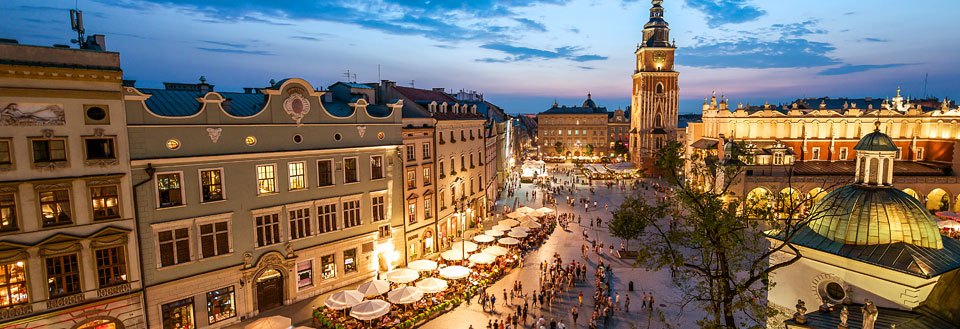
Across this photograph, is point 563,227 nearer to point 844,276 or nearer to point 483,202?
point 483,202

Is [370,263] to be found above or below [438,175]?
below

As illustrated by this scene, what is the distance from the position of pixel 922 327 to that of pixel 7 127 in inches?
1306

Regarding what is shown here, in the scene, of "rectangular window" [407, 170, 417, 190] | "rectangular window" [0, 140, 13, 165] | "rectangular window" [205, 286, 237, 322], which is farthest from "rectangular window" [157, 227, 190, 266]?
"rectangular window" [407, 170, 417, 190]

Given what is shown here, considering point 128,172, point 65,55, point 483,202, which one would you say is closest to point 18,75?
point 65,55

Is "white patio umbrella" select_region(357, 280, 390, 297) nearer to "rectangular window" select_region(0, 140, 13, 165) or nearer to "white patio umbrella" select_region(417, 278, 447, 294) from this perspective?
"white patio umbrella" select_region(417, 278, 447, 294)

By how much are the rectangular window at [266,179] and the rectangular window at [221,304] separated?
213 inches

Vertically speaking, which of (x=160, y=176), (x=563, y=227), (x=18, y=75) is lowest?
(x=563, y=227)

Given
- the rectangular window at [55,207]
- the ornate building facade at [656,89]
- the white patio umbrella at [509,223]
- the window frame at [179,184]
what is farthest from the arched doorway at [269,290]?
the ornate building facade at [656,89]

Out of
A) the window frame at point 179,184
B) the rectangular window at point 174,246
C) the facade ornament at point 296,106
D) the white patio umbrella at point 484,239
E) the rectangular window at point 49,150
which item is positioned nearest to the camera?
the rectangular window at point 49,150

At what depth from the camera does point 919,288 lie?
16.4 meters

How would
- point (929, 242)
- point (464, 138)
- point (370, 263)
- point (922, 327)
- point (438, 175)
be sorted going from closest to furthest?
point (922, 327)
point (929, 242)
point (370, 263)
point (438, 175)
point (464, 138)

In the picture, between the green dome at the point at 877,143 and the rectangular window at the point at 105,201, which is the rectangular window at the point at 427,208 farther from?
the green dome at the point at 877,143

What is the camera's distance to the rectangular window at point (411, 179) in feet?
116

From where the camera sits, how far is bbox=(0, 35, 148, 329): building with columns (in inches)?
760
